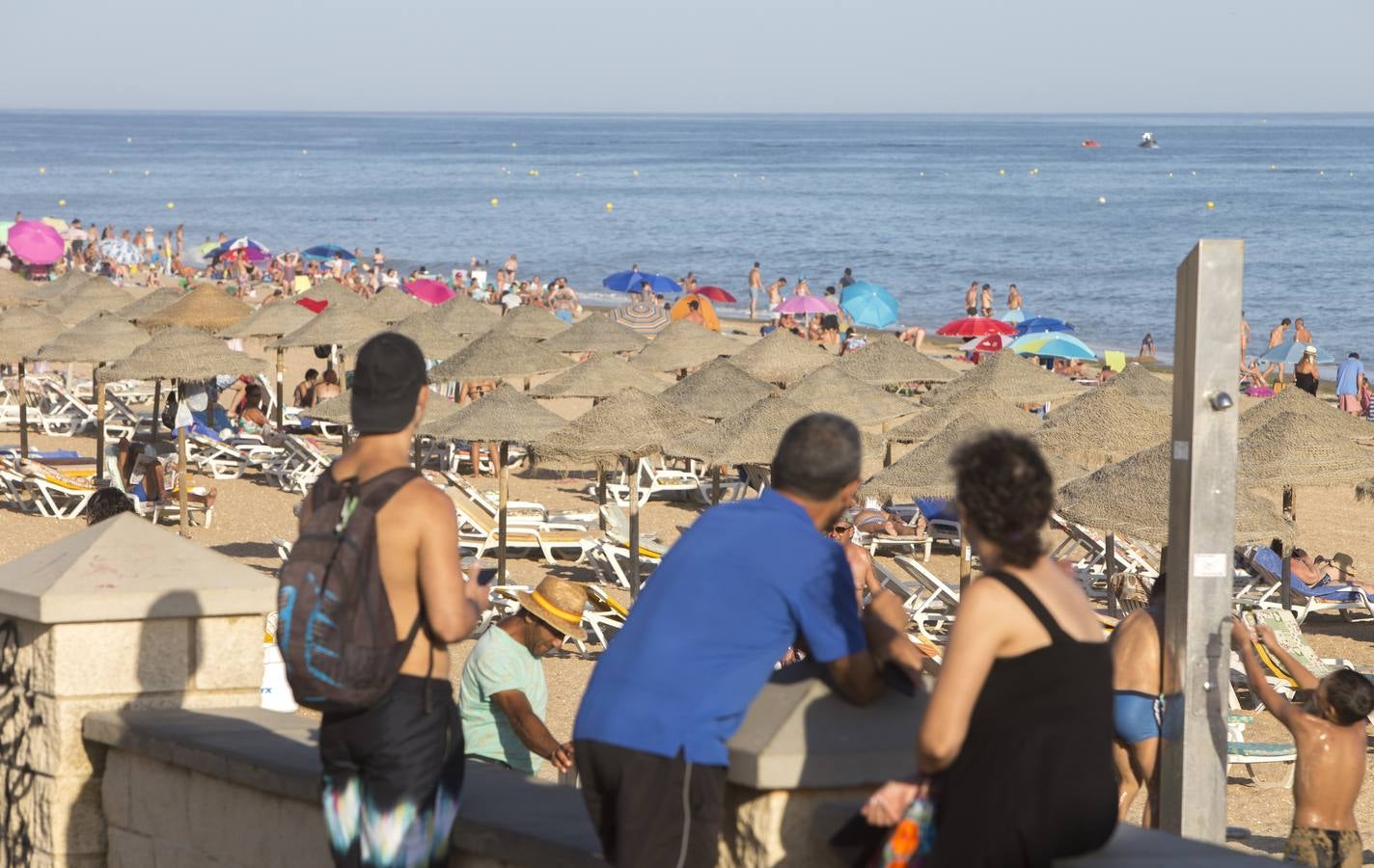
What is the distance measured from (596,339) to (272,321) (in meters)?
4.28

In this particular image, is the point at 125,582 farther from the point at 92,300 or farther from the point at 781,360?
the point at 92,300

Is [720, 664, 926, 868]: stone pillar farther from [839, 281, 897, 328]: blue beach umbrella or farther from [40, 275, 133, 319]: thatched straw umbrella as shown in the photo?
[839, 281, 897, 328]: blue beach umbrella

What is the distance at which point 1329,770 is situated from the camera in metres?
5.49

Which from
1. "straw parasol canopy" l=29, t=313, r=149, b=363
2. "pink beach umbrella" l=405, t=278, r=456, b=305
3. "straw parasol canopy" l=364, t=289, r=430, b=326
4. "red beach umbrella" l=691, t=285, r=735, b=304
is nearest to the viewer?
"straw parasol canopy" l=29, t=313, r=149, b=363

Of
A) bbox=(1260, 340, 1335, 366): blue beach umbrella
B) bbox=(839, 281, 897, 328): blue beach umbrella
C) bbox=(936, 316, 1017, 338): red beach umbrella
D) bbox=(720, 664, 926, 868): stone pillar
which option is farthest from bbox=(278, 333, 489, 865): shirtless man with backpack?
bbox=(839, 281, 897, 328): blue beach umbrella

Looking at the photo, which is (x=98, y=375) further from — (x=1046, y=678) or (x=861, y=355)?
(x=1046, y=678)

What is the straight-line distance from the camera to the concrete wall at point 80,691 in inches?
164

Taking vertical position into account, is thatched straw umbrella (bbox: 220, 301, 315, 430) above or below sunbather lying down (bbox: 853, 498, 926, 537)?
above

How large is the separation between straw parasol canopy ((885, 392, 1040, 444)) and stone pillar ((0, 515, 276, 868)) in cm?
823

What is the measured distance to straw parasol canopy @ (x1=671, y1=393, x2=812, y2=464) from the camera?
11.9 metres

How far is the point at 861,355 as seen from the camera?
1677 centimetres

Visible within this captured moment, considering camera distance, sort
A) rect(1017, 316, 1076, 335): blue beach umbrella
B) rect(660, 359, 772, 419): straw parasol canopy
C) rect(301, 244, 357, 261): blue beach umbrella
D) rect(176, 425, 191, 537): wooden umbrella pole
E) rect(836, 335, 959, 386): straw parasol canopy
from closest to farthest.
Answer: rect(660, 359, 772, 419): straw parasol canopy < rect(176, 425, 191, 537): wooden umbrella pole < rect(836, 335, 959, 386): straw parasol canopy < rect(1017, 316, 1076, 335): blue beach umbrella < rect(301, 244, 357, 261): blue beach umbrella

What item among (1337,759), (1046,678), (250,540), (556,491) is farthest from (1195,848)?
(556,491)

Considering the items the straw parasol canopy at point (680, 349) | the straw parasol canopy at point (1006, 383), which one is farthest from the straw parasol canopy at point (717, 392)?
the straw parasol canopy at point (680, 349)
